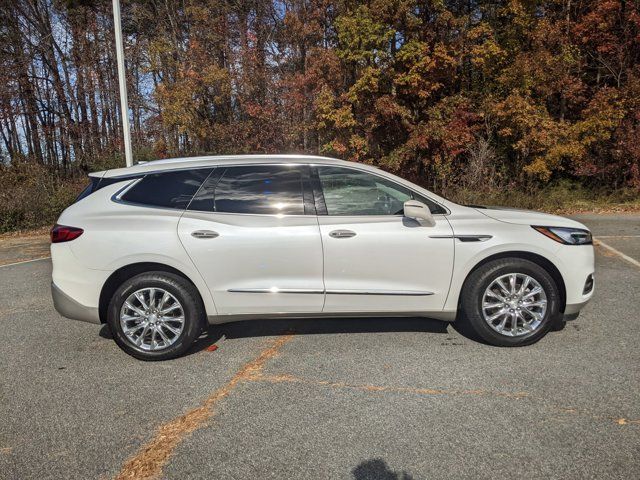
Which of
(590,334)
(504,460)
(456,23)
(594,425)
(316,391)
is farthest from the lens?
(456,23)

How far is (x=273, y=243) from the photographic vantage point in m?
3.78

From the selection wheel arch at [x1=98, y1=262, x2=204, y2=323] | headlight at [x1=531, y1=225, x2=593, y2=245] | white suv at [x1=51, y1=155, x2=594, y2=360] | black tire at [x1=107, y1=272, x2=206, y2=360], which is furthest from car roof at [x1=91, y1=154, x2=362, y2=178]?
headlight at [x1=531, y1=225, x2=593, y2=245]

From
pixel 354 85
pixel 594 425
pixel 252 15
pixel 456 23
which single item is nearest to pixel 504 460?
pixel 594 425

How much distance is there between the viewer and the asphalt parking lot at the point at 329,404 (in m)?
2.51

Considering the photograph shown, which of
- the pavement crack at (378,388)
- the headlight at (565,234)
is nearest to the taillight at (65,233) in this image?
the pavement crack at (378,388)

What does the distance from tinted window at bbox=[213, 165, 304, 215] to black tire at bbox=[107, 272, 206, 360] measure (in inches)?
28.2

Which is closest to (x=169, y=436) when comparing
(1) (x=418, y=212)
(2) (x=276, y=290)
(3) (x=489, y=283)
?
(2) (x=276, y=290)

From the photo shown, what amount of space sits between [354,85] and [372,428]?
1768 centimetres

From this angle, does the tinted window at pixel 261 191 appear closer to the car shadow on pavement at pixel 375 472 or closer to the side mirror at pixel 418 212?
the side mirror at pixel 418 212

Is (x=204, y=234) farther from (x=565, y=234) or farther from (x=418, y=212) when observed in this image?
(x=565, y=234)

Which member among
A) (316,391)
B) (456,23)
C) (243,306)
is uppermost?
(456,23)

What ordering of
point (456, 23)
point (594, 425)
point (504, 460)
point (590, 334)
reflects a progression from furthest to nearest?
1. point (456, 23)
2. point (590, 334)
3. point (594, 425)
4. point (504, 460)

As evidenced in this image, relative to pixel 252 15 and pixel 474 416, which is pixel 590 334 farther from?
pixel 252 15

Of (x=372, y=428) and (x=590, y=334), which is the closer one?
(x=372, y=428)
